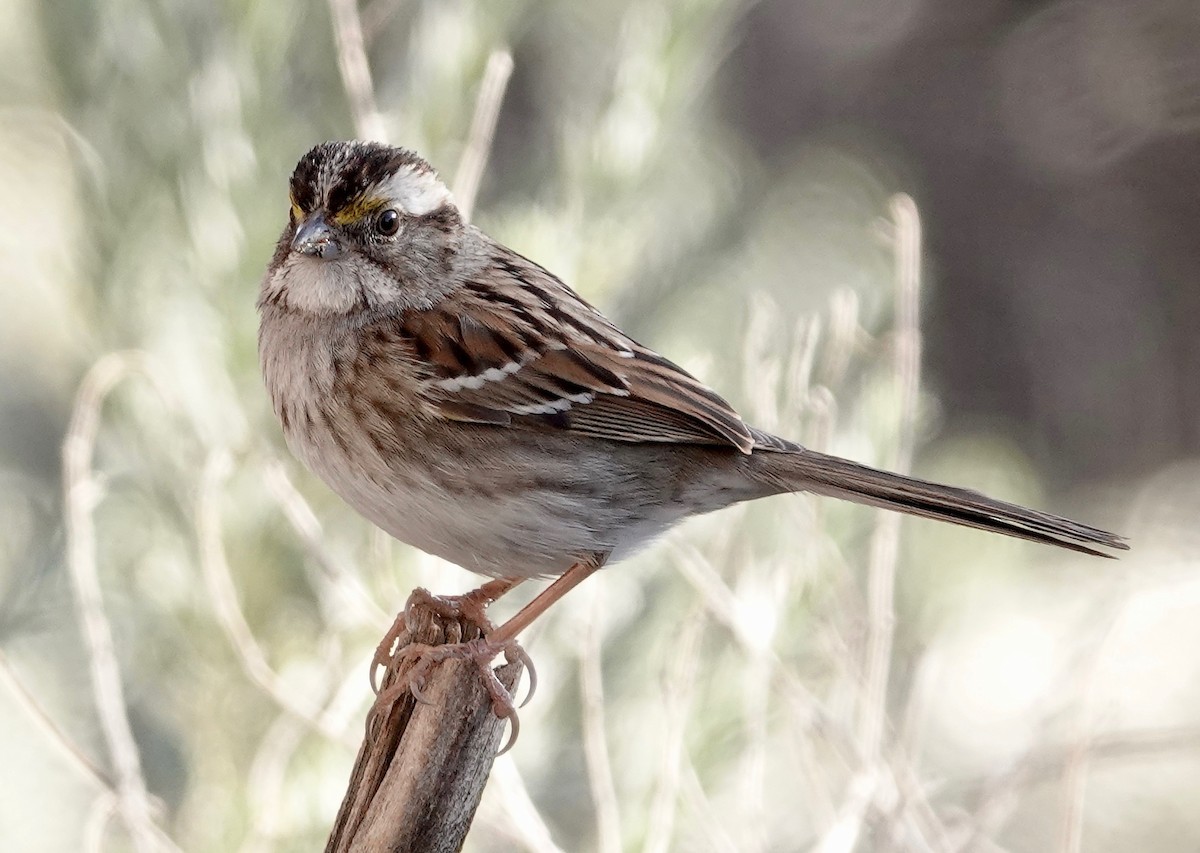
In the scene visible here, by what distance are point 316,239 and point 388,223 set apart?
0.13m

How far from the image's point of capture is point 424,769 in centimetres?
162

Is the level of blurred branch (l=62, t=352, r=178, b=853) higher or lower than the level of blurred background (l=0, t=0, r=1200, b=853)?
lower

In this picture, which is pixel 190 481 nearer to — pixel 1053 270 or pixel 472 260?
pixel 472 260

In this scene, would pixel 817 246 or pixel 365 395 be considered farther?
pixel 817 246

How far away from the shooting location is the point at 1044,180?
539 centimetres

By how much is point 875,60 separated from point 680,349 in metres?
2.61

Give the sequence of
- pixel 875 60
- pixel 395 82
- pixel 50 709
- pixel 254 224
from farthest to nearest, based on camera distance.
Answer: pixel 875 60 → pixel 50 709 → pixel 395 82 → pixel 254 224

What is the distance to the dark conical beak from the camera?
78.1 inches

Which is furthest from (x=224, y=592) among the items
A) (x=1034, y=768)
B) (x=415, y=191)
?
(x=1034, y=768)

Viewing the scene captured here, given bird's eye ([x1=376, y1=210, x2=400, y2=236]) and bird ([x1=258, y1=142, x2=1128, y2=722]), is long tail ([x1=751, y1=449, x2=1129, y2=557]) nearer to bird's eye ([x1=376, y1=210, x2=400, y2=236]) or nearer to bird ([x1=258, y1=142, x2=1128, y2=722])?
bird ([x1=258, y1=142, x2=1128, y2=722])

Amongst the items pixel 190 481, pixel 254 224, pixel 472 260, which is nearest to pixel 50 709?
pixel 190 481

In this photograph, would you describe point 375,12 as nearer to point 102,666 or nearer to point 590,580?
point 590,580

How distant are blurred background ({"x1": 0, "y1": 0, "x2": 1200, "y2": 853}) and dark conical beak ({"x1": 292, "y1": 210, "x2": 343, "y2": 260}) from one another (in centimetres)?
36

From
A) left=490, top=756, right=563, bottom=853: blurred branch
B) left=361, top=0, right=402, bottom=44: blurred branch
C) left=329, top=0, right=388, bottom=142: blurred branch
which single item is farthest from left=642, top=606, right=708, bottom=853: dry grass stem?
left=361, top=0, right=402, bottom=44: blurred branch
